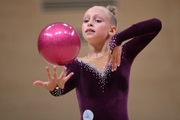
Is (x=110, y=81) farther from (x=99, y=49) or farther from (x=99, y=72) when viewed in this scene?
(x=99, y=49)

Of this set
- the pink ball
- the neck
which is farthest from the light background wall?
the pink ball

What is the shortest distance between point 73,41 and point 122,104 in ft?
1.24

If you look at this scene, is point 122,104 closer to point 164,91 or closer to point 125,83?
point 125,83

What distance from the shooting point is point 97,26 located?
1.24 m

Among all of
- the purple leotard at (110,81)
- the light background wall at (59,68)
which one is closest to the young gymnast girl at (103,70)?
the purple leotard at (110,81)

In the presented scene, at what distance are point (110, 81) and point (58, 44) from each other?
12.8 inches

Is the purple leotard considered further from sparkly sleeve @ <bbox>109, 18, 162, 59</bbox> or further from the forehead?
the forehead

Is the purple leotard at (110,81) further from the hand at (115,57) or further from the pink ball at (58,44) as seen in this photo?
the pink ball at (58,44)

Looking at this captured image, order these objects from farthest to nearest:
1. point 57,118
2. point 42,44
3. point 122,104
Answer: point 57,118, point 122,104, point 42,44

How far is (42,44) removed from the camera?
1037 mm

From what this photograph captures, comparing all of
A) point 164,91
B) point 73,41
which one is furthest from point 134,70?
point 73,41

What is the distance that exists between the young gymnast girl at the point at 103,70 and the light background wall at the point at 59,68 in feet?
4.66

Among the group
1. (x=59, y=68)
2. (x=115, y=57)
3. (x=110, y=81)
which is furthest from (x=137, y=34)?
(x=59, y=68)

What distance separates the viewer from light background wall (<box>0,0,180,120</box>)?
8.74 ft
